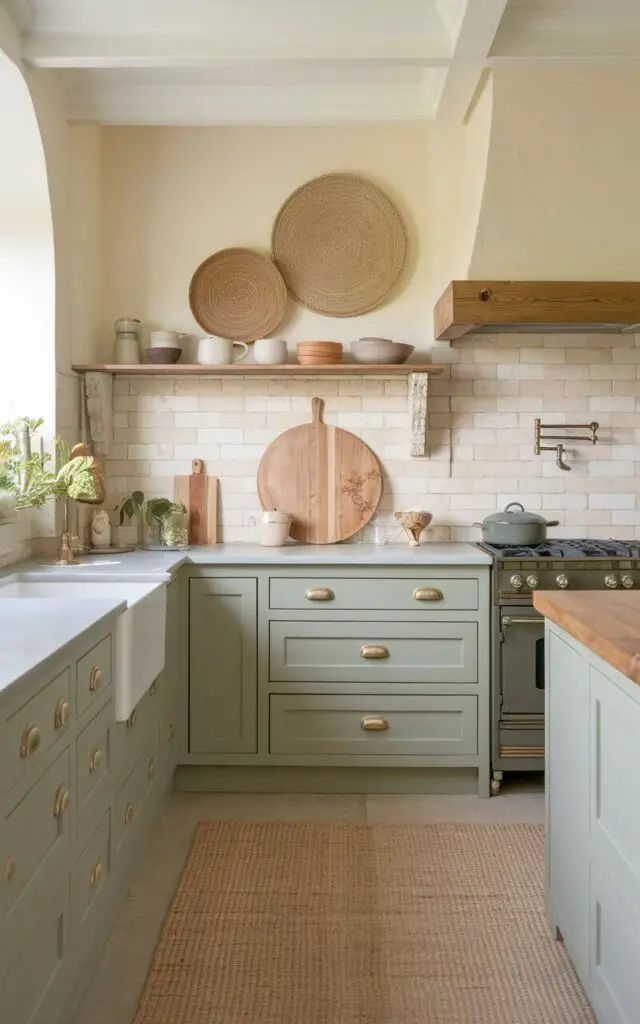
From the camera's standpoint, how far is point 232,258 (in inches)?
160

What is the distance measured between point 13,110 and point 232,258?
115cm

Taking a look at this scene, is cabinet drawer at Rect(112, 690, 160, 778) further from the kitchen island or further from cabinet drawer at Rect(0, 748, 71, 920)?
the kitchen island

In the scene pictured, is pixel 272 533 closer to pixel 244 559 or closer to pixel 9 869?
pixel 244 559

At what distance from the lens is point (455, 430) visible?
411cm

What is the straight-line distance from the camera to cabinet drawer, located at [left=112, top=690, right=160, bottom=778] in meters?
2.48

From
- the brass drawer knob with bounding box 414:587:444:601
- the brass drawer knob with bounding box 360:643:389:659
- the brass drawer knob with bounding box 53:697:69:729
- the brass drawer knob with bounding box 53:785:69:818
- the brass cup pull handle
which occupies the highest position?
the brass drawer knob with bounding box 414:587:444:601

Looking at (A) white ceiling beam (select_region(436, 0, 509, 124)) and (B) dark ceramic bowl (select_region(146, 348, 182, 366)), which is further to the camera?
(B) dark ceramic bowl (select_region(146, 348, 182, 366))

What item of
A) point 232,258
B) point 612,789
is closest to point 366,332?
point 232,258

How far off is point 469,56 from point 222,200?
142 cm

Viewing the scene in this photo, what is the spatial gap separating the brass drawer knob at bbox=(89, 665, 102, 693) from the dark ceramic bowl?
201cm

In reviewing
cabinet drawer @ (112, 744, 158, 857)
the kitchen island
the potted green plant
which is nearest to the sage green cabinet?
cabinet drawer @ (112, 744, 158, 857)

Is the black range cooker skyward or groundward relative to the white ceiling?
groundward

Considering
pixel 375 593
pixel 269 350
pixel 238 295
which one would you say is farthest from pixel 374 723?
pixel 238 295

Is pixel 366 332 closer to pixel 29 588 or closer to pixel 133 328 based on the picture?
pixel 133 328
